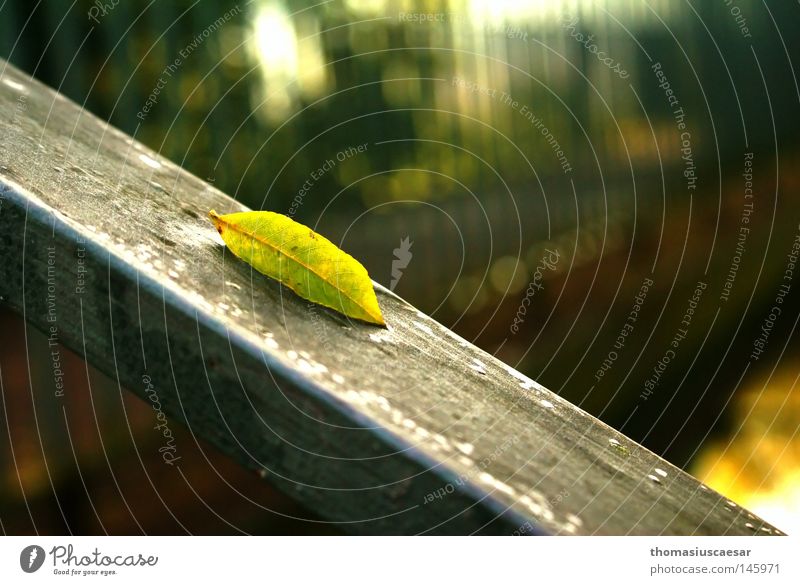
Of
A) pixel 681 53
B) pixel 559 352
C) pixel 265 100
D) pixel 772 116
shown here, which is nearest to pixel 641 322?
pixel 559 352

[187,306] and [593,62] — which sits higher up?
[593,62]

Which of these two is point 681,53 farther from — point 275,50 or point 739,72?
point 275,50

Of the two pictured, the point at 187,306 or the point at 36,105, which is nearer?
the point at 187,306
